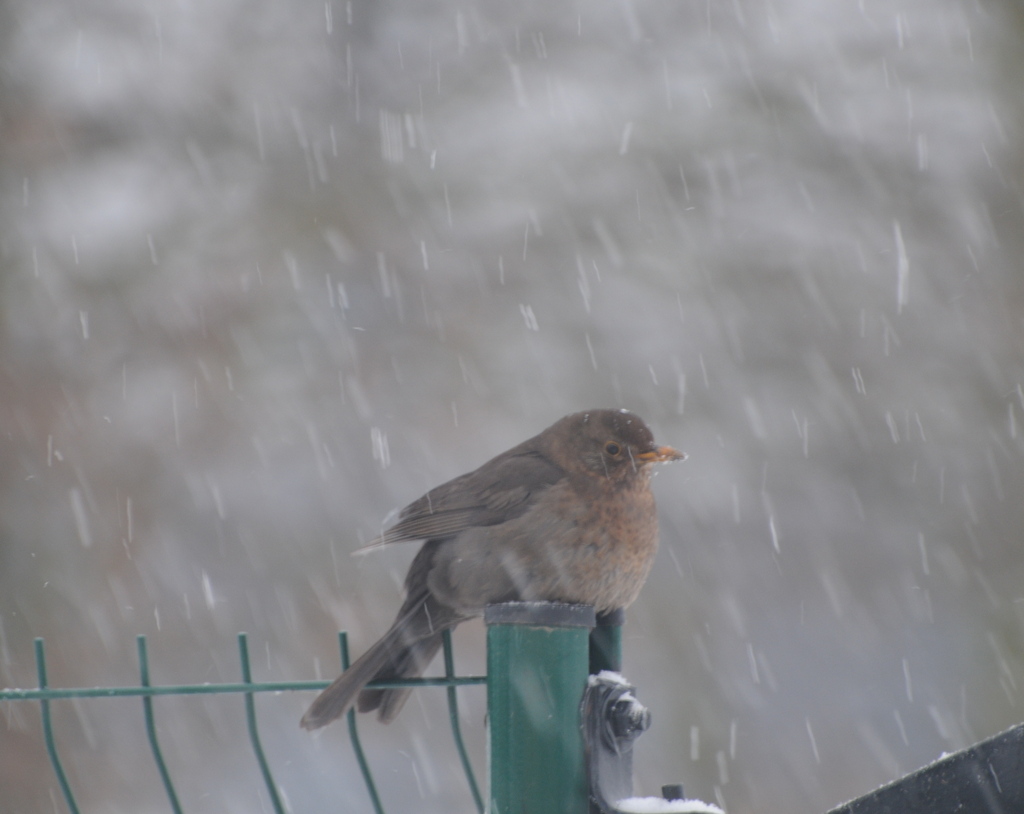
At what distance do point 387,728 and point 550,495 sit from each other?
15.3 ft

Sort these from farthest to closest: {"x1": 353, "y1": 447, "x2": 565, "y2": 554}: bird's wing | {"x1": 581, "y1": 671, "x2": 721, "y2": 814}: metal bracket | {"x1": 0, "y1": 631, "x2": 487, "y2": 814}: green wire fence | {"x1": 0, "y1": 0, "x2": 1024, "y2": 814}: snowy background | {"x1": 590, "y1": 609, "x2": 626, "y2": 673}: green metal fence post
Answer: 1. {"x1": 0, "y1": 0, "x2": 1024, "y2": 814}: snowy background
2. {"x1": 353, "y1": 447, "x2": 565, "y2": 554}: bird's wing
3. {"x1": 590, "y1": 609, "x2": 626, "y2": 673}: green metal fence post
4. {"x1": 0, "y1": 631, "x2": 487, "y2": 814}: green wire fence
5. {"x1": 581, "y1": 671, "x2": 721, "y2": 814}: metal bracket

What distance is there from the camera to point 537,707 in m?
2.21

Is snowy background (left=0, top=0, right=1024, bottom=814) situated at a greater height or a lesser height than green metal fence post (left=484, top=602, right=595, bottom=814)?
lesser

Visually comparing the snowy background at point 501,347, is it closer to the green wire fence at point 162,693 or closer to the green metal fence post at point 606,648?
the green wire fence at point 162,693

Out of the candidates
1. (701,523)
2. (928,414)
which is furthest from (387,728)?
(928,414)

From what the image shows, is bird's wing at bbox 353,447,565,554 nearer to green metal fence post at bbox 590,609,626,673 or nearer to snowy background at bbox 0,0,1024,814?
green metal fence post at bbox 590,609,626,673

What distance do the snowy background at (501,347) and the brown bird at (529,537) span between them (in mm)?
3711

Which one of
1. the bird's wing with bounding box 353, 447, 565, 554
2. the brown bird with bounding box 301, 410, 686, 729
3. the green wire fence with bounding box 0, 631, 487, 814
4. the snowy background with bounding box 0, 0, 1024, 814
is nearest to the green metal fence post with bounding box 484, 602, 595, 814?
the green wire fence with bounding box 0, 631, 487, 814

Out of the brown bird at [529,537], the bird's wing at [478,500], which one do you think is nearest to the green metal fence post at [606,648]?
the brown bird at [529,537]

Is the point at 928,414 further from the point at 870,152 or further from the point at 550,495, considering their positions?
the point at 550,495

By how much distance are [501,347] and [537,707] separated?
6.17 m

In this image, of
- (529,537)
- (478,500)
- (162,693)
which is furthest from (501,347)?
(162,693)

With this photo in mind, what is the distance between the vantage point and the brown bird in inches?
120

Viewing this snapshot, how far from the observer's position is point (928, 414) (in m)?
7.74
